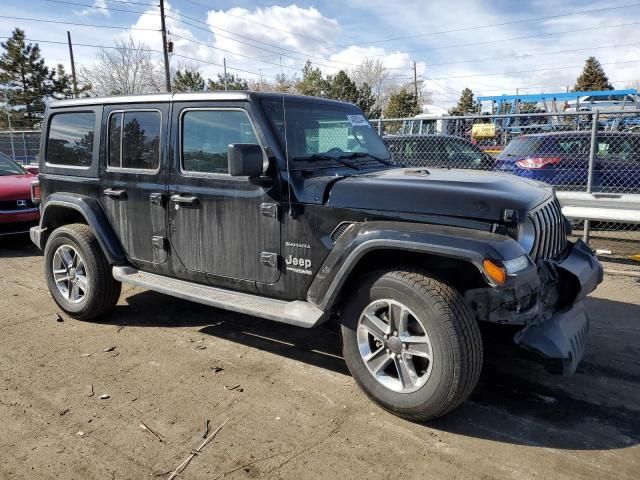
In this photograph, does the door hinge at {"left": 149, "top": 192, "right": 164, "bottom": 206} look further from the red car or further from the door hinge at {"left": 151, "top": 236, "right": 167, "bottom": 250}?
the red car

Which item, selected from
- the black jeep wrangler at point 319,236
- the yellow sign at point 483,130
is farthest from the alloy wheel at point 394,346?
the yellow sign at point 483,130

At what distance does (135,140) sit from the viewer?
4.27 metres

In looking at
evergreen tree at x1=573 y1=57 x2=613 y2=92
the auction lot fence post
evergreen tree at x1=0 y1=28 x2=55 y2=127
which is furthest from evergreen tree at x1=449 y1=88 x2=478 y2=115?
the auction lot fence post

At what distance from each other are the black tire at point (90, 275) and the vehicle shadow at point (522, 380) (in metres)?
0.23

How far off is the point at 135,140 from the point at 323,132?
162cm

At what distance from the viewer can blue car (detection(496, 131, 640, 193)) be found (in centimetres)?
805

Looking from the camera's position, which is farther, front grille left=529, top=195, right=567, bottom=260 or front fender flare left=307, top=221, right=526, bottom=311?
front grille left=529, top=195, right=567, bottom=260

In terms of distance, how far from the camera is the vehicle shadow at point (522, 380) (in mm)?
2921

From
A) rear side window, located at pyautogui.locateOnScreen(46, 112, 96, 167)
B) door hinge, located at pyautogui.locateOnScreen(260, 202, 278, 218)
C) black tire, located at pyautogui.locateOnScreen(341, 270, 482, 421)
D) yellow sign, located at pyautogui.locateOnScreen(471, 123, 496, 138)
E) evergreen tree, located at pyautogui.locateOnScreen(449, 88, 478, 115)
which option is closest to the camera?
black tire, located at pyautogui.locateOnScreen(341, 270, 482, 421)

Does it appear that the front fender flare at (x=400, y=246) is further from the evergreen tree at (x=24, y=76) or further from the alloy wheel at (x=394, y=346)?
the evergreen tree at (x=24, y=76)

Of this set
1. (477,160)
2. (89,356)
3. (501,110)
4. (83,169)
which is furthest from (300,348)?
(501,110)

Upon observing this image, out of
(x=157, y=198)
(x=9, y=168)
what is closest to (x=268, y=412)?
(x=157, y=198)

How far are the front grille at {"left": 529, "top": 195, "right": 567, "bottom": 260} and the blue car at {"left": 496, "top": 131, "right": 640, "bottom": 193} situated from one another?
15.8ft

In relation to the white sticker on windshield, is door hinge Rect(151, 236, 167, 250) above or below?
below
